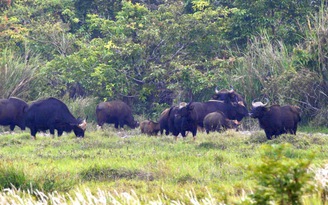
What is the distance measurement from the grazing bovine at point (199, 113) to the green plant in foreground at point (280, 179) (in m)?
13.7

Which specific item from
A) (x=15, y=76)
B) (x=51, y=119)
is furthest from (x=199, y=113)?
(x=15, y=76)

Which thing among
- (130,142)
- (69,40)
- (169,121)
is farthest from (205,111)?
(69,40)

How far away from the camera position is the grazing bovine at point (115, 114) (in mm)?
25500

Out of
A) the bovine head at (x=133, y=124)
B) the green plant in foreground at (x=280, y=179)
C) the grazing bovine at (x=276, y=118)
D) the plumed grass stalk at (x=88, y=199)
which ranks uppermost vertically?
the green plant in foreground at (x=280, y=179)

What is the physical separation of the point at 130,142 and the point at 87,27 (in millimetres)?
15237

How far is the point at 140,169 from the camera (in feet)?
41.2

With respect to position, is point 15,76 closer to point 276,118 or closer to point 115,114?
point 115,114

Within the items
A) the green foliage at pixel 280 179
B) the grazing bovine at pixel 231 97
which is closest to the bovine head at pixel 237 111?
the grazing bovine at pixel 231 97

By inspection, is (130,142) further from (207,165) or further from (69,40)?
(69,40)

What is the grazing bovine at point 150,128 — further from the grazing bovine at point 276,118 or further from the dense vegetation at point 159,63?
the grazing bovine at point 276,118

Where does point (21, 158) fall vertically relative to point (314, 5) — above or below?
below

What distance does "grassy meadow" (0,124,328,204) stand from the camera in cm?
849

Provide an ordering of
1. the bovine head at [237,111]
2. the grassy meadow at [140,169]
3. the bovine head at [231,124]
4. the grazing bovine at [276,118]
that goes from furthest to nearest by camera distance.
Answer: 1. the bovine head at [237,111]
2. the bovine head at [231,124]
3. the grazing bovine at [276,118]
4. the grassy meadow at [140,169]

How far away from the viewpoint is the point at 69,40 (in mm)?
30562
